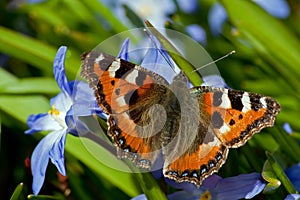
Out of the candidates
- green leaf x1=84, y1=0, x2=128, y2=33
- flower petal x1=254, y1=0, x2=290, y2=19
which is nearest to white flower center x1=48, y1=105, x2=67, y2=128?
green leaf x1=84, y1=0, x2=128, y2=33

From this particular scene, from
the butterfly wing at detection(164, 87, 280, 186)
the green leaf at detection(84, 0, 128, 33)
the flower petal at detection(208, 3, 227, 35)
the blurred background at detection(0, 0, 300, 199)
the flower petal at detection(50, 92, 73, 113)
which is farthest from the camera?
the flower petal at detection(208, 3, 227, 35)

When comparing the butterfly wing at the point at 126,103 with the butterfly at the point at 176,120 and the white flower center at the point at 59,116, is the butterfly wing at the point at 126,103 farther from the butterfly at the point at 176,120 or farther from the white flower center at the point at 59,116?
the white flower center at the point at 59,116

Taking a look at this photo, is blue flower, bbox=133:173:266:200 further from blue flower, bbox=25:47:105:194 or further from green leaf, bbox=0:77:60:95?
green leaf, bbox=0:77:60:95

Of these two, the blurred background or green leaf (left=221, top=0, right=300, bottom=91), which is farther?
green leaf (left=221, top=0, right=300, bottom=91)

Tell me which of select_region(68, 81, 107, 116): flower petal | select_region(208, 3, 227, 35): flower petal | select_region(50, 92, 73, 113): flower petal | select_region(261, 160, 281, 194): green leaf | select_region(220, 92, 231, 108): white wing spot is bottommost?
select_region(208, 3, 227, 35): flower petal

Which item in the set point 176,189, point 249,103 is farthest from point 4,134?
point 249,103

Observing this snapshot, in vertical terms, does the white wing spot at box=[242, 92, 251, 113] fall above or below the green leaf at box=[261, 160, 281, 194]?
above
